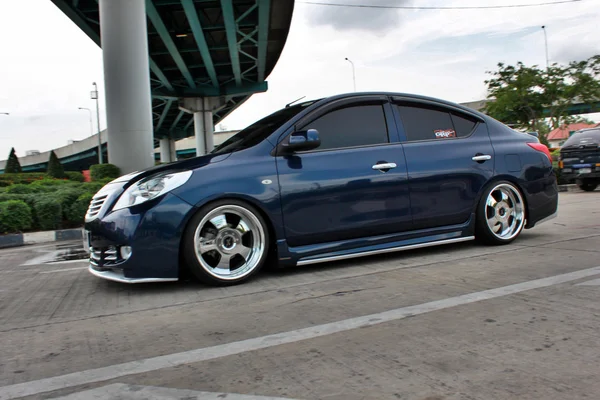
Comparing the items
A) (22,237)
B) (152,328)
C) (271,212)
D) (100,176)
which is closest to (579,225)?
(271,212)

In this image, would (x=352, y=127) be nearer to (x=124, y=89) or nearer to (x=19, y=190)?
(x=19, y=190)

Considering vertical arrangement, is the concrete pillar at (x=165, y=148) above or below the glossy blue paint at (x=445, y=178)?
above

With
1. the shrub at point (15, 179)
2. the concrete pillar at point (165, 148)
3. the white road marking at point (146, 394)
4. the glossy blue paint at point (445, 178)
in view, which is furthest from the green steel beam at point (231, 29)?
the concrete pillar at point (165, 148)

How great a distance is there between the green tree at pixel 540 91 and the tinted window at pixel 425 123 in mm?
34968

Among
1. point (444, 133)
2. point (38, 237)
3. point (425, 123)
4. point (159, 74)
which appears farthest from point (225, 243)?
point (159, 74)

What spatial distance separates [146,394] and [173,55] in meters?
34.5

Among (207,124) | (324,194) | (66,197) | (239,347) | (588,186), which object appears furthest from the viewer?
(207,124)

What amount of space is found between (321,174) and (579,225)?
414cm

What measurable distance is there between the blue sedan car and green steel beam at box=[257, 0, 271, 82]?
24232 mm

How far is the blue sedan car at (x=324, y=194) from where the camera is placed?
13.2 feet

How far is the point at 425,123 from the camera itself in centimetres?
516

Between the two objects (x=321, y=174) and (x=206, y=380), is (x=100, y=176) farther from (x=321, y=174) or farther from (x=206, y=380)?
(x=206, y=380)

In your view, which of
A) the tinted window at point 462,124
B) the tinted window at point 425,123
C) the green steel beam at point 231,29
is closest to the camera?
the tinted window at point 425,123

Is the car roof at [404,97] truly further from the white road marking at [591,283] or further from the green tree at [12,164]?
the green tree at [12,164]
